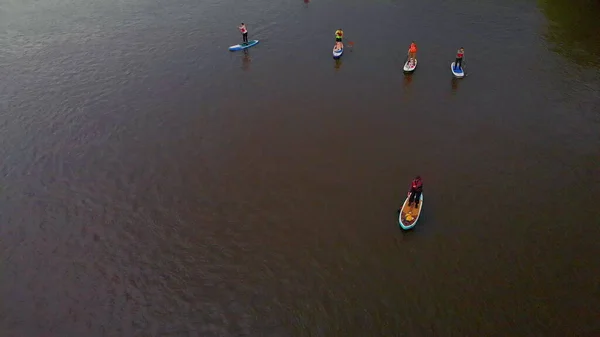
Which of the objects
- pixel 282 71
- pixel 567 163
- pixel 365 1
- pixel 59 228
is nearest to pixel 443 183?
pixel 567 163

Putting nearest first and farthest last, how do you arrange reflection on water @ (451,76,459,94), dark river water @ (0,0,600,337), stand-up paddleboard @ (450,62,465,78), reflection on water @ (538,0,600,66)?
1. dark river water @ (0,0,600,337)
2. reflection on water @ (451,76,459,94)
3. stand-up paddleboard @ (450,62,465,78)
4. reflection on water @ (538,0,600,66)

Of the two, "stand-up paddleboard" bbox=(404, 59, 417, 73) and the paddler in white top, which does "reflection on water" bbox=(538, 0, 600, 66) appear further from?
the paddler in white top

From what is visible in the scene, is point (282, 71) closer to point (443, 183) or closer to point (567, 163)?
point (443, 183)

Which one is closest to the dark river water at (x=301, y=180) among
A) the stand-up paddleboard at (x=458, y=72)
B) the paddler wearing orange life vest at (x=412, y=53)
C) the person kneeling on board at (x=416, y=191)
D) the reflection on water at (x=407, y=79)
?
the reflection on water at (x=407, y=79)

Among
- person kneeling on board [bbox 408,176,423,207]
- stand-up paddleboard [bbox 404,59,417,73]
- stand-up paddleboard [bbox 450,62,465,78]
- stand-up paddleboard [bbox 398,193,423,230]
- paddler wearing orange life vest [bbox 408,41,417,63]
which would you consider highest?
paddler wearing orange life vest [bbox 408,41,417,63]

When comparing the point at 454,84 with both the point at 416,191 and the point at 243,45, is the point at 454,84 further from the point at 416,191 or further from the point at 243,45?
the point at 243,45

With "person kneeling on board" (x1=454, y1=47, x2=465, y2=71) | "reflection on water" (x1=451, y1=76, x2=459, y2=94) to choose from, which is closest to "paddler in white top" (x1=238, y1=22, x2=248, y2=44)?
"person kneeling on board" (x1=454, y1=47, x2=465, y2=71)
